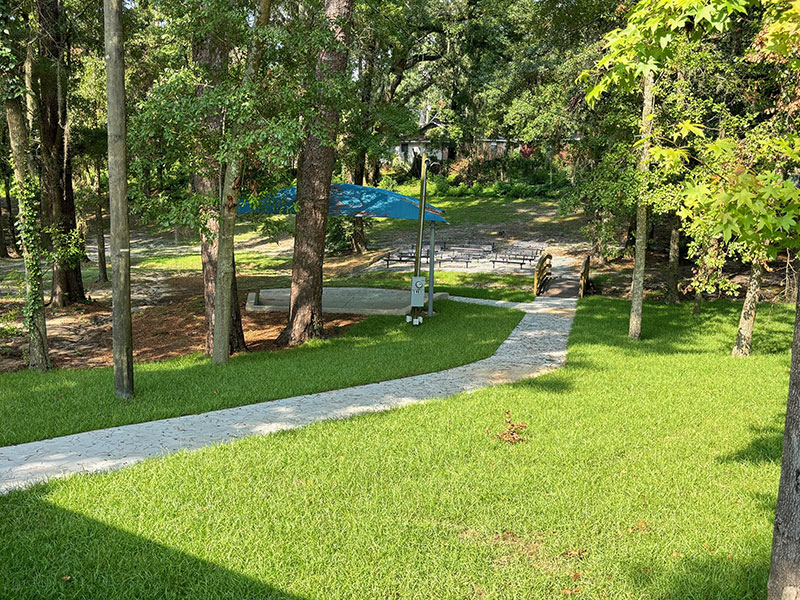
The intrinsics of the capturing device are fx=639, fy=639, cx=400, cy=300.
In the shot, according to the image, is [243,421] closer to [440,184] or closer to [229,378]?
[229,378]

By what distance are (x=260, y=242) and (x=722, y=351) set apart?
27.9 meters

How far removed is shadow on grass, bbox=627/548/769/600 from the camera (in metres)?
4.09

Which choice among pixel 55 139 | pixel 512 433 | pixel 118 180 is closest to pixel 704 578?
pixel 512 433

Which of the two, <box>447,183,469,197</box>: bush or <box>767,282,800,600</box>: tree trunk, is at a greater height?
<box>447,183,469,197</box>: bush

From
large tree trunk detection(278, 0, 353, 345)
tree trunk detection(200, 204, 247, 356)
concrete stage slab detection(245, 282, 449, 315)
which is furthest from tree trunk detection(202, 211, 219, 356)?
concrete stage slab detection(245, 282, 449, 315)

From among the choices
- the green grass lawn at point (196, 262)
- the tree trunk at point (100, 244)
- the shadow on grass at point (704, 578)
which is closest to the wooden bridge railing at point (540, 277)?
the green grass lawn at point (196, 262)

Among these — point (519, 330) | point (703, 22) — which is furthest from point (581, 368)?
point (703, 22)

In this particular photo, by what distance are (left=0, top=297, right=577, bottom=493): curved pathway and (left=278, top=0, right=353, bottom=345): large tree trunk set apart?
12.8 ft

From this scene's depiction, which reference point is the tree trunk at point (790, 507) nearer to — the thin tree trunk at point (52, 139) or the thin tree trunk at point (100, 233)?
the thin tree trunk at point (52, 139)

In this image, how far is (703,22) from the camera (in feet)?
13.1

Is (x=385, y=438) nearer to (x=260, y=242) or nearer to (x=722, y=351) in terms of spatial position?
(x=722, y=351)

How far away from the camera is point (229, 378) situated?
9.37 meters

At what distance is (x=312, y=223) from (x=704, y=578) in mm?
10011

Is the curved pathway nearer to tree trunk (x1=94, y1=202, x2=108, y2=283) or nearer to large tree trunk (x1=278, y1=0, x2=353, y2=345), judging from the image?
large tree trunk (x1=278, y1=0, x2=353, y2=345)
